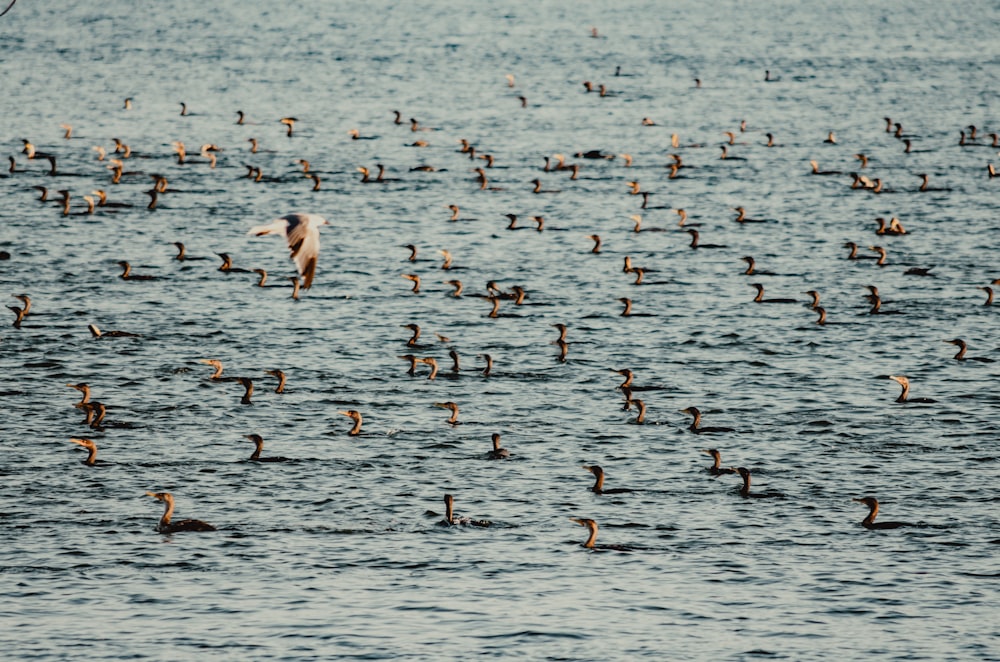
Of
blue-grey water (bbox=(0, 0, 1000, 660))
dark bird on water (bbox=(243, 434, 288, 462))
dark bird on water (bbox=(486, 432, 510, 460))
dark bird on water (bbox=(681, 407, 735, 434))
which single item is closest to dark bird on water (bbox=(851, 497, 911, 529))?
blue-grey water (bbox=(0, 0, 1000, 660))

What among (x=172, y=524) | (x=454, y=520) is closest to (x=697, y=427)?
(x=454, y=520)

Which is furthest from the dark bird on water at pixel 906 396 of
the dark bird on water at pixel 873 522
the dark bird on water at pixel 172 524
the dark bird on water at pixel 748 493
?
the dark bird on water at pixel 172 524

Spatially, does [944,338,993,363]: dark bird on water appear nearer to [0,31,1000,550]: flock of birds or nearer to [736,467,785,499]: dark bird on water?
[0,31,1000,550]: flock of birds

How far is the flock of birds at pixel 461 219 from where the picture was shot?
31484 millimetres

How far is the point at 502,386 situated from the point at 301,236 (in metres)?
20.7

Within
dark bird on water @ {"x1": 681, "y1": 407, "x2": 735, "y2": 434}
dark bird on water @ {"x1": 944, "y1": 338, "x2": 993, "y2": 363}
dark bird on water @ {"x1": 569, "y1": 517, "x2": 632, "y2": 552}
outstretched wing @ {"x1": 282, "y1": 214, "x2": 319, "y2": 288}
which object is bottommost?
dark bird on water @ {"x1": 569, "y1": 517, "x2": 632, "y2": 552}

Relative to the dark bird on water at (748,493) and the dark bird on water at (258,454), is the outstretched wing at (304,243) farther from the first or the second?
the dark bird on water at (748,493)

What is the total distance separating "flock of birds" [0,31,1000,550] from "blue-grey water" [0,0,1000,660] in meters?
0.45

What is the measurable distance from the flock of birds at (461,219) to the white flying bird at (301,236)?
0.8 inches

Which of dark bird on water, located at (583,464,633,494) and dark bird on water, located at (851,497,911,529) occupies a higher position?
dark bird on water, located at (583,464,633,494)

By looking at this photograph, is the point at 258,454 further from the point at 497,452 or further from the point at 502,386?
the point at 502,386

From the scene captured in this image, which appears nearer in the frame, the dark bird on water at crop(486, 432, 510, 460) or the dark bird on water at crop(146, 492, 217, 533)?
the dark bird on water at crop(146, 492, 217, 533)

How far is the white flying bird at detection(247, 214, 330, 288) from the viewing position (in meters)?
21.8

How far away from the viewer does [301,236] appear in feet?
72.9
